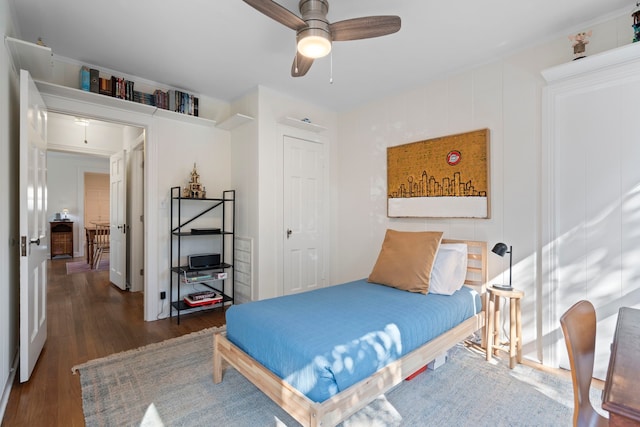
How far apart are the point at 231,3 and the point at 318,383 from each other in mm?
2388

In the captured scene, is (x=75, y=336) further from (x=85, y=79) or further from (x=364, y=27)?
(x=364, y=27)

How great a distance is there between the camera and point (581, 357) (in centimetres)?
107

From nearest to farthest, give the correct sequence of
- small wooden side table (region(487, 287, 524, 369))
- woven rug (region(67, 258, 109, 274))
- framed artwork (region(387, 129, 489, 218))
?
small wooden side table (region(487, 287, 524, 369)), framed artwork (region(387, 129, 489, 218)), woven rug (region(67, 258, 109, 274))

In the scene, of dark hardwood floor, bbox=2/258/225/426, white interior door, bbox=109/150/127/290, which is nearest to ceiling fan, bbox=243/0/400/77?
dark hardwood floor, bbox=2/258/225/426

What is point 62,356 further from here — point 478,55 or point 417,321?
point 478,55

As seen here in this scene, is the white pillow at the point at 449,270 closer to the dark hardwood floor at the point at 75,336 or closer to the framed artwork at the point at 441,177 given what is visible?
the framed artwork at the point at 441,177

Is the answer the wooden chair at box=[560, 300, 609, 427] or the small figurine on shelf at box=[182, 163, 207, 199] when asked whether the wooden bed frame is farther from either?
the small figurine on shelf at box=[182, 163, 207, 199]

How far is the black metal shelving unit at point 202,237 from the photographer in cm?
339

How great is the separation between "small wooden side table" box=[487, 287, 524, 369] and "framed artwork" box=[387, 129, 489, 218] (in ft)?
2.38

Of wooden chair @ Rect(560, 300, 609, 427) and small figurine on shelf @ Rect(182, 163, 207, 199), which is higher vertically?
small figurine on shelf @ Rect(182, 163, 207, 199)

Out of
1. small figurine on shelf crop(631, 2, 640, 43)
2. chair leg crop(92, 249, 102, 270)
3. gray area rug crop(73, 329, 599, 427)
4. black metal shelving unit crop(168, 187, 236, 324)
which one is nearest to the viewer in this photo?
gray area rug crop(73, 329, 599, 427)

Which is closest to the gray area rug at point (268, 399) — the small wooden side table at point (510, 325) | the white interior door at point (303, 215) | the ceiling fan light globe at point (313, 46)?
the small wooden side table at point (510, 325)

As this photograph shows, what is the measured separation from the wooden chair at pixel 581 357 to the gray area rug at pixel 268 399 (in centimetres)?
79

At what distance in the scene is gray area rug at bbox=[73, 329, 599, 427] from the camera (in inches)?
67.7
